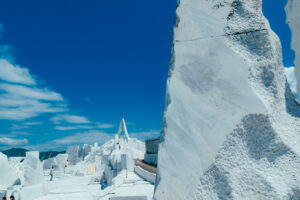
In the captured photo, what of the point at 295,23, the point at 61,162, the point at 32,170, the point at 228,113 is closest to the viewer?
the point at 228,113

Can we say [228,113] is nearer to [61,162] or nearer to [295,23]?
[295,23]

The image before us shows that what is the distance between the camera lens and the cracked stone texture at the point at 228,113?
1862mm

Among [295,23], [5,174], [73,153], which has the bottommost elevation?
[5,174]

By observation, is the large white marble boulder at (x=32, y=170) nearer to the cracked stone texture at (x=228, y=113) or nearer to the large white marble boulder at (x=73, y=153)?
the cracked stone texture at (x=228, y=113)

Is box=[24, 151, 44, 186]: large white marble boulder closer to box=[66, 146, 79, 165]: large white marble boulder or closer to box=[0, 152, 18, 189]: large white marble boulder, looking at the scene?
box=[0, 152, 18, 189]: large white marble boulder

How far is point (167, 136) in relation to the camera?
2.23 metres

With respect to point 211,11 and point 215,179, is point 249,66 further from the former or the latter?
point 215,179

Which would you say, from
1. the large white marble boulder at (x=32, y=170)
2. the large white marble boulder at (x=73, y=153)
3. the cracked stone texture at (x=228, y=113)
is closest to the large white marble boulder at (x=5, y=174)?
the large white marble boulder at (x=32, y=170)

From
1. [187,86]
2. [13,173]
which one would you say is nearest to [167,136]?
[187,86]

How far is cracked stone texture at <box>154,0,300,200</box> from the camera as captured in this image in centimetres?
186

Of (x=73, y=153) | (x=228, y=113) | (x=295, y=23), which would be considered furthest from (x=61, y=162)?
(x=228, y=113)

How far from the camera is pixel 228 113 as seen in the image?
2004 mm

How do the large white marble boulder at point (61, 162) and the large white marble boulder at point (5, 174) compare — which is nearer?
the large white marble boulder at point (5, 174)

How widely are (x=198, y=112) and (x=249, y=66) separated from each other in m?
0.61
